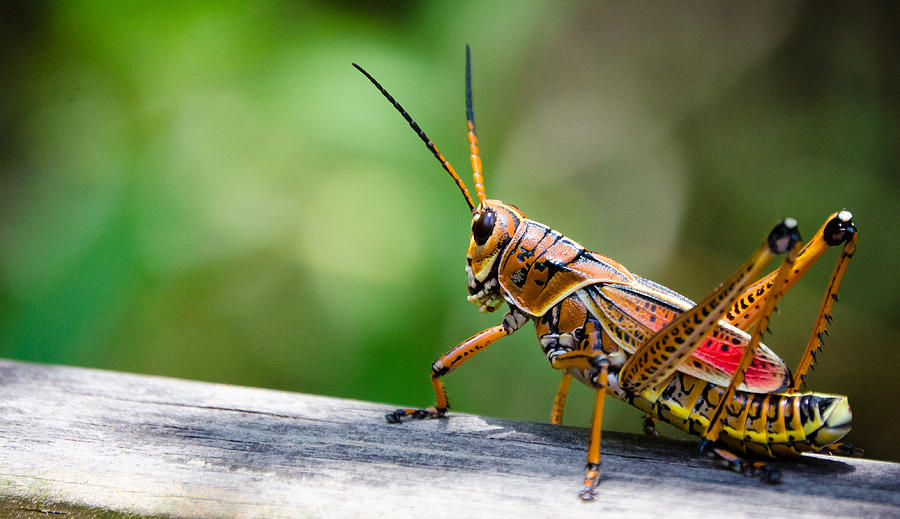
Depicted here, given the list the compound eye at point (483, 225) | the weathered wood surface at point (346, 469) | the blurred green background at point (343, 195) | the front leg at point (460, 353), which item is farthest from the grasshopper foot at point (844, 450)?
the blurred green background at point (343, 195)

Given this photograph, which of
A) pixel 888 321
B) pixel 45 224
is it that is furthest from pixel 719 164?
pixel 45 224

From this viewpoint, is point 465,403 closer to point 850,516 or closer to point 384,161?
point 384,161

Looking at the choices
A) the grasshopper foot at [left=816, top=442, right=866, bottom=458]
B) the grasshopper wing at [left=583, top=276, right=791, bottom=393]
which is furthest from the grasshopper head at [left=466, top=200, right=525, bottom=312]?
the grasshopper foot at [left=816, top=442, right=866, bottom=458]

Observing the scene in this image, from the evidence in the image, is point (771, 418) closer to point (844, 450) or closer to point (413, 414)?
point (844, 450)

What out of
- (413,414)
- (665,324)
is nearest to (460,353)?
(413,414)

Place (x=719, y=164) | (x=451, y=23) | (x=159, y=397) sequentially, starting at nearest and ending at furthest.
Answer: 1. (x=159, y=397)
2. (x=451, y=23)
3. (x=719, y=164)

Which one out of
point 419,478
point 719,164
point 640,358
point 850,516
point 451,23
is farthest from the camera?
point 719,164
